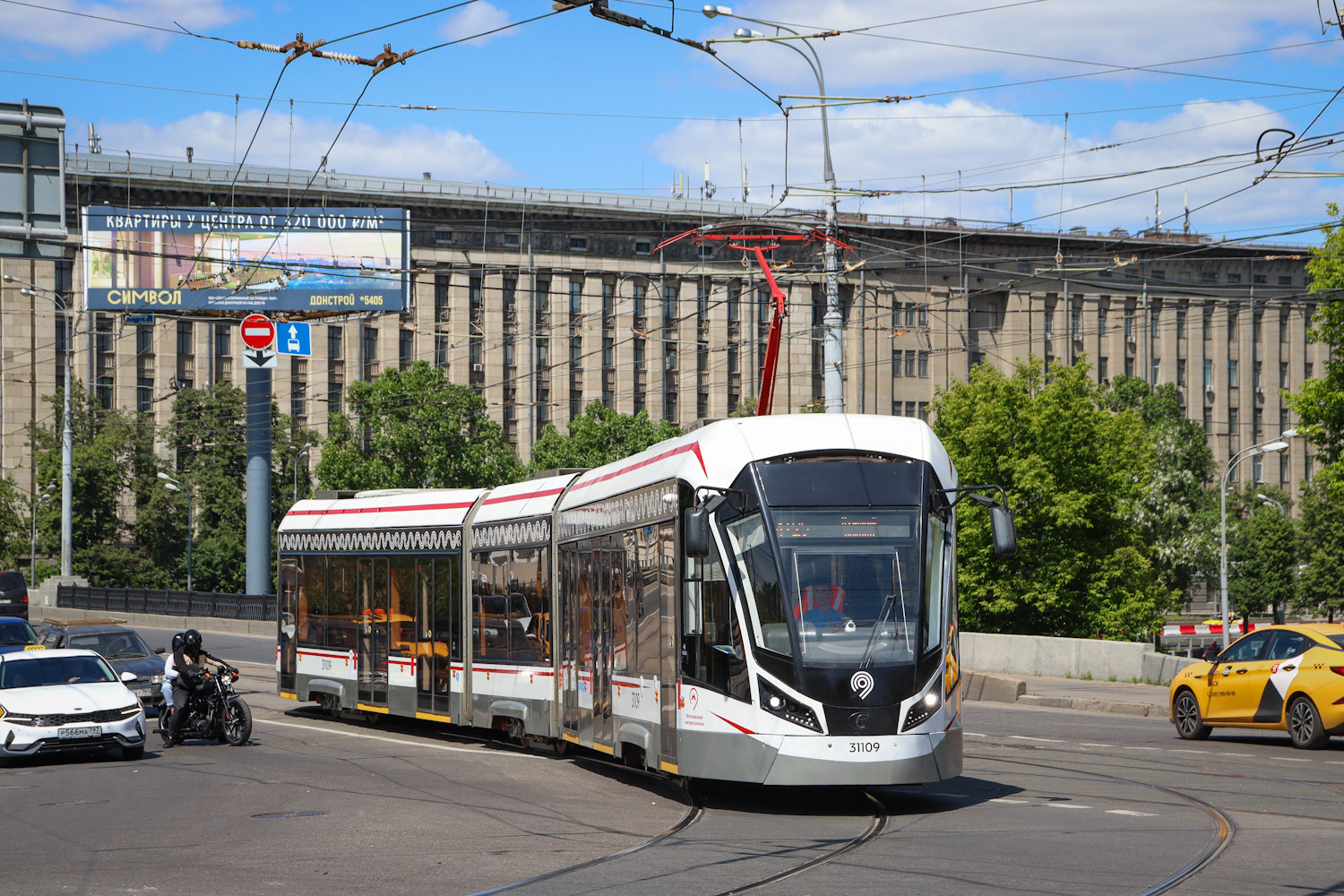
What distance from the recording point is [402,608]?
20.7m

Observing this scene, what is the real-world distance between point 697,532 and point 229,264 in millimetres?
47562

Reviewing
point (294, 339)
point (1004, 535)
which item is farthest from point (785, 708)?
point (294, 339)

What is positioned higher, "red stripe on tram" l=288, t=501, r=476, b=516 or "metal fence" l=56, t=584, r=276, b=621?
"red stripe on tram" l=288, t=501, r=476, b=516

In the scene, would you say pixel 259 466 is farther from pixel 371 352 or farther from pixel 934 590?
pixel 934 590

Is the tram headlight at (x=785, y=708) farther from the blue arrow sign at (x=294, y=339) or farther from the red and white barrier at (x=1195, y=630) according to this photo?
the blue arrow sign at (x=294, y=339)

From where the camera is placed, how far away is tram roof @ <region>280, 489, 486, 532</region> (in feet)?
66.6

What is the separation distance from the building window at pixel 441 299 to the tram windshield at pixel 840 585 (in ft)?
254

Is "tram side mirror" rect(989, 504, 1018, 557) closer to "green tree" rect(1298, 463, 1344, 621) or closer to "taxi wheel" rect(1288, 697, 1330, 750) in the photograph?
"taxi wheel" rect(1288, 697, 1330, 750)

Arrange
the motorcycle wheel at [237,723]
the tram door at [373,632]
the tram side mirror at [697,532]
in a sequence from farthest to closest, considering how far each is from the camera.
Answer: the tram door at [373,632] → the motorcycle wheel at [237,723] → the tram side mirror at [697,532]

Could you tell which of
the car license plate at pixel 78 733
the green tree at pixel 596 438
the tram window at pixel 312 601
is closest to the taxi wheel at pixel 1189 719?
the tram window at pixel 312 601

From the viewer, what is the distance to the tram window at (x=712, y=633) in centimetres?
1212

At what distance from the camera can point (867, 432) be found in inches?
504

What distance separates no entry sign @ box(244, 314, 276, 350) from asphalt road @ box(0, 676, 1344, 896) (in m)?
36.5

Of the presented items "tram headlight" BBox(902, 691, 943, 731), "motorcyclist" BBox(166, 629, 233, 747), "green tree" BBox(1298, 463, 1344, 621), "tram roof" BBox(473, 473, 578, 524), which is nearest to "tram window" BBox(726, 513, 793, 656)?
"tram headlight" BBox(902, 691, 943, 731)
